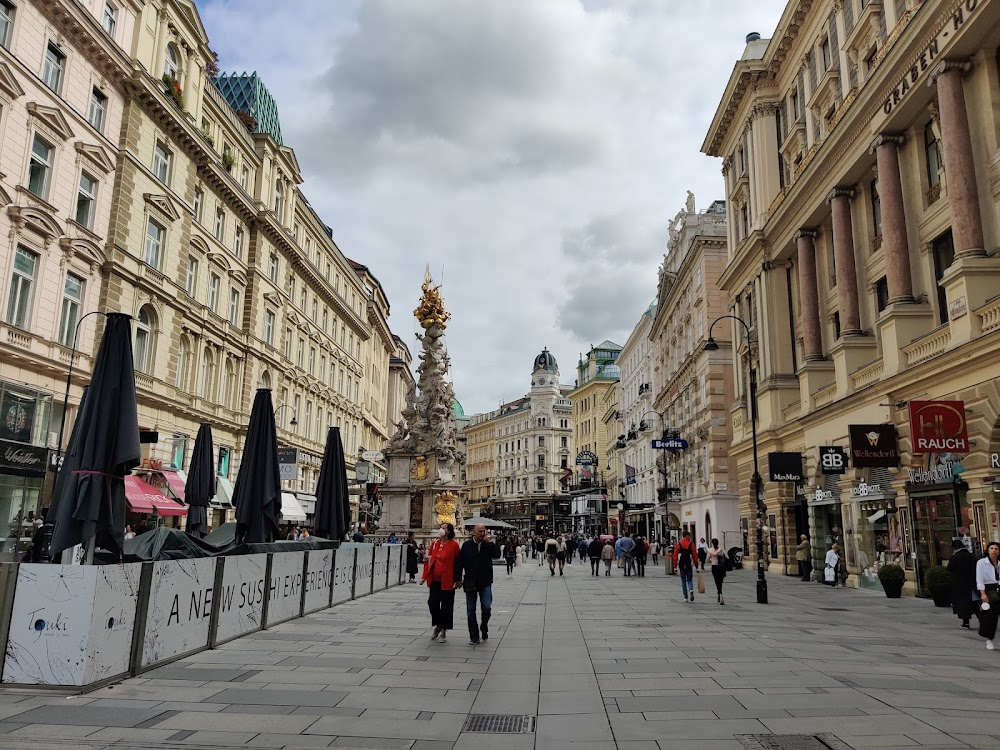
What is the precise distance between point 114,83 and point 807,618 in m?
30.3

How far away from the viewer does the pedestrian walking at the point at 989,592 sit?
11953 mm

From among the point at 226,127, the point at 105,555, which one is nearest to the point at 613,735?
the point at 105,555

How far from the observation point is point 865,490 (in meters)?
22.9

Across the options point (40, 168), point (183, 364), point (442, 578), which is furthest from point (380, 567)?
point (183, 364)

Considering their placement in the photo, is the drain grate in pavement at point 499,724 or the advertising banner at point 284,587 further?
the advertising banner at point 284,587

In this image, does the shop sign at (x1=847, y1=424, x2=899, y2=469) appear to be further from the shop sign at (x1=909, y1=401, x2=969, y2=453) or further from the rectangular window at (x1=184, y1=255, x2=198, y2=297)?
the rectangular window at (x1=184, y1=255, x2=198, y2=297)

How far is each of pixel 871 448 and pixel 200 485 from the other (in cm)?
1801

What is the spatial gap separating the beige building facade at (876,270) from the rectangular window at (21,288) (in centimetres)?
2430

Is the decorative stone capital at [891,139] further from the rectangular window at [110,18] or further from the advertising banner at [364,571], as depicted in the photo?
the rectangular window at [110,18]

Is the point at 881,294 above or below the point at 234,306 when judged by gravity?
below

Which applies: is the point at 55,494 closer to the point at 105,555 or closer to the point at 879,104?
the point at 105,555

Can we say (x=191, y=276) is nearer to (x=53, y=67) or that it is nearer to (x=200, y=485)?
(x=53, y=67)

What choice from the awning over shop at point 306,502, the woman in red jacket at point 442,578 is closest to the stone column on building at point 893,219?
the woman in red jacket at point 442,578

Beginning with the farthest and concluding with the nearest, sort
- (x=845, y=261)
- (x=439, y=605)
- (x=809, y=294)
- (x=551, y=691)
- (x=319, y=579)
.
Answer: (x=809, y=294) < (x=845, y=261) < (x=319, y=579) < (x=439, y=605) < (x=551, y=691)
